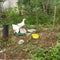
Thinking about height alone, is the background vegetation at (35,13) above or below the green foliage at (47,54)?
above

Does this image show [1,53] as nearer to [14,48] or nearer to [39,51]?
[14,48]

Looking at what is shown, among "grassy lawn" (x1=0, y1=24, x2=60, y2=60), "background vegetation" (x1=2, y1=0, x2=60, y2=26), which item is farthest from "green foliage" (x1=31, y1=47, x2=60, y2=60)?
"background vegetation" (x1=2, y1=0, x2=60, y2=26)

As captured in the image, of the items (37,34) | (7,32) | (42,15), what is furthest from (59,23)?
(7,32)

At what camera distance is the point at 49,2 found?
8078 millimetres

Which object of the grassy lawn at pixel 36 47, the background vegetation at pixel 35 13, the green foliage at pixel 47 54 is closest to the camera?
the green foliage at pixel 47 54

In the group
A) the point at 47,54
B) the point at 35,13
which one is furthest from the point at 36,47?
the point at 35,13

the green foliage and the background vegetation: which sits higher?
the background vegetation

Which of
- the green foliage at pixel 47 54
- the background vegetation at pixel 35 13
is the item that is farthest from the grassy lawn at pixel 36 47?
the background vegetation at pixel 35 13

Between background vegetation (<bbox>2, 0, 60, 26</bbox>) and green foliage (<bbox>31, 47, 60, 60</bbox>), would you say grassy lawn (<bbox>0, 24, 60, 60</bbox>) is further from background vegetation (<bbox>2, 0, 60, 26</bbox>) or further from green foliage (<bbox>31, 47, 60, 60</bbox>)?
background vegetation (<bbox>2, 0, 60, 26</bbox>)

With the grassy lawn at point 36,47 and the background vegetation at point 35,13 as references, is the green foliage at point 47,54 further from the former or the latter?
the background vegetation at point 35,13

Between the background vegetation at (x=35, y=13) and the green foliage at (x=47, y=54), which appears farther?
the background vegetation at (x=35, y=13)

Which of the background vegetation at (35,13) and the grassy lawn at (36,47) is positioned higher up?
the background vegetation at (35,13)

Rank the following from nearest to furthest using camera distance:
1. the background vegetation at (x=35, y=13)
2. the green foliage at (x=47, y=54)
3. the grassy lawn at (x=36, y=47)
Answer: the green foliage at (x=47, y=54), the grassy lawn at (x=36, y=47), the background vegetation at (x=35, y=13)

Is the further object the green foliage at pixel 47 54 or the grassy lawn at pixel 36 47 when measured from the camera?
the grassy lawn at pixel 36 47
